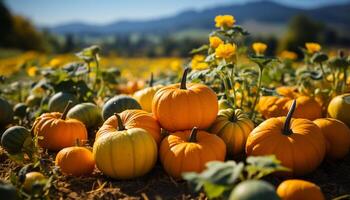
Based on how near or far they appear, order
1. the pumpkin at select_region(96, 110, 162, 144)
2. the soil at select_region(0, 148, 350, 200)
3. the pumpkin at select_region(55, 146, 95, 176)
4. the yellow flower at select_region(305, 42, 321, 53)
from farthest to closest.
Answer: the yellow flower at select_region(305, 42, 321, 53) < the pumpkin at select_region(96, 110, 162, 144) < the pumpkin at select_region(55, 146, 95, 176) < the soil at select_region(0, 148, 350, 200)

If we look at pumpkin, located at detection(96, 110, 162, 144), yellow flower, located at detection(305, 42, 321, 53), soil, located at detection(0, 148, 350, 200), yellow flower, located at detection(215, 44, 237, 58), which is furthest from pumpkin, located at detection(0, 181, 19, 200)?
yellow flower, located at detection(305, 42, 321, 53)

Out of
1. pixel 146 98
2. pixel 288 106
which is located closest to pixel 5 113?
pixel 146 98

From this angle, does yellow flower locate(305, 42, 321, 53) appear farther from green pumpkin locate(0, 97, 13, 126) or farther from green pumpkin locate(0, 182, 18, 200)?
green pumpkin locate(0, 182, 18, 200)

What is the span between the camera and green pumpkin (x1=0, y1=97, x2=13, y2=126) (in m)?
5.06

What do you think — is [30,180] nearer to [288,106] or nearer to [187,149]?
[187,149]

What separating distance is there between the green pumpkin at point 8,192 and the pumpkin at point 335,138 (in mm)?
2814

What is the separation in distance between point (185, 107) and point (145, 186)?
841mm

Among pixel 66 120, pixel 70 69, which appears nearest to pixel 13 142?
pixel 66 120

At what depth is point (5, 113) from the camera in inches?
200

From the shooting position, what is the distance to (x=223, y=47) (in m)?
4.19

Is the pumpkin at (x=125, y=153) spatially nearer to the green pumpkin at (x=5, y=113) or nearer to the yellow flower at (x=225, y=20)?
the yellow flower at (x=225, y=20)

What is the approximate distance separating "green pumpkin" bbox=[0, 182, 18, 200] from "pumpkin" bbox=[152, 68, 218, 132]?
1.52 meters

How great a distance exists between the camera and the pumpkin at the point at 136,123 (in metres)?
3.78

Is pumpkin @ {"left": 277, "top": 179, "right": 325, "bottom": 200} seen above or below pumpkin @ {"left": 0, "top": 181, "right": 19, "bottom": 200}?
below
